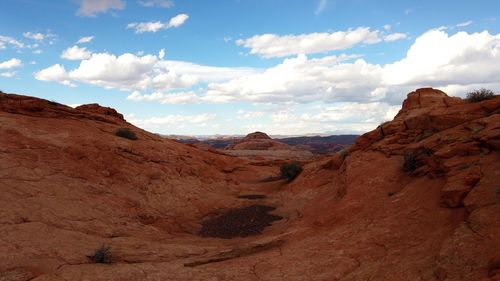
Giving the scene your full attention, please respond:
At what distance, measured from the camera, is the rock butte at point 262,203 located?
8367 mm

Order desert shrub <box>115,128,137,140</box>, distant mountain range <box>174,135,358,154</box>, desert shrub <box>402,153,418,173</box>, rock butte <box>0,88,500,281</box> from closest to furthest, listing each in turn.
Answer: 1. rock butte <box>0,88,500,281</box>
2. desert shrub <box>402,153,418,173</box>
3. desert shrub <box>115,128,137,140</box>
4. distant mountain range <box>174,135,358,154</box>

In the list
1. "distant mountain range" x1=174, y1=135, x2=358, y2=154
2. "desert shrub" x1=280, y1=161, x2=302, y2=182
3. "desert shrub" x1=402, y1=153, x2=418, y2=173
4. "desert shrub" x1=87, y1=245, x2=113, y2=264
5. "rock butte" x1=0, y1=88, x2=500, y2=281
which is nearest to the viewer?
"rock butte" x1=0, y1=88, x2=500, y2=281

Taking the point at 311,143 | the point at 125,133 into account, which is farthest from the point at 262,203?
the point at 311,143

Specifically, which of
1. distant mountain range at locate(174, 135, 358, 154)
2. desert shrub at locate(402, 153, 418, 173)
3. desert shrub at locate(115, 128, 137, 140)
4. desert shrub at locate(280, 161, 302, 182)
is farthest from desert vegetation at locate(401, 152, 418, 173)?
distant mountain range at locate(174, 135, 358, 154)

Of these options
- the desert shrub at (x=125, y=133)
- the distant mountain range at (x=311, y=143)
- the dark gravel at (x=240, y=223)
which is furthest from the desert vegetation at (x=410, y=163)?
the distant mountain range at (x=311, y=143)

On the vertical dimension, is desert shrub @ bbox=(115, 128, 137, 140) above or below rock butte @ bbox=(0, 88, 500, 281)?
above

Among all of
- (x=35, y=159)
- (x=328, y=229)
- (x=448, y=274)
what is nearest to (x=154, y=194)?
(x=35, y=159)

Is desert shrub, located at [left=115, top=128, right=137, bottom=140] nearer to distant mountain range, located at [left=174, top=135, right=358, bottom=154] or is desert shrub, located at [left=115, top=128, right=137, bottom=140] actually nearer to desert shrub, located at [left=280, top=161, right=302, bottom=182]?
desert shrub, located at [left=280, top=161, right=302, bottom=182]

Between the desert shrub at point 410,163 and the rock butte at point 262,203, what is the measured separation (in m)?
0.21

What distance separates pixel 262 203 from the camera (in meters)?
20.6

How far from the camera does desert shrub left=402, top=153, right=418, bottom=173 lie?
13.5m

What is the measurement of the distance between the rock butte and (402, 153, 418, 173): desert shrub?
0.21 m

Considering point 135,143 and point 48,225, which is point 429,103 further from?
point 48,225

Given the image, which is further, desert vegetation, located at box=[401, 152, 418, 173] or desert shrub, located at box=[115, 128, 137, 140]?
desert shrub, located at box=[115, 128, 137, 140]
